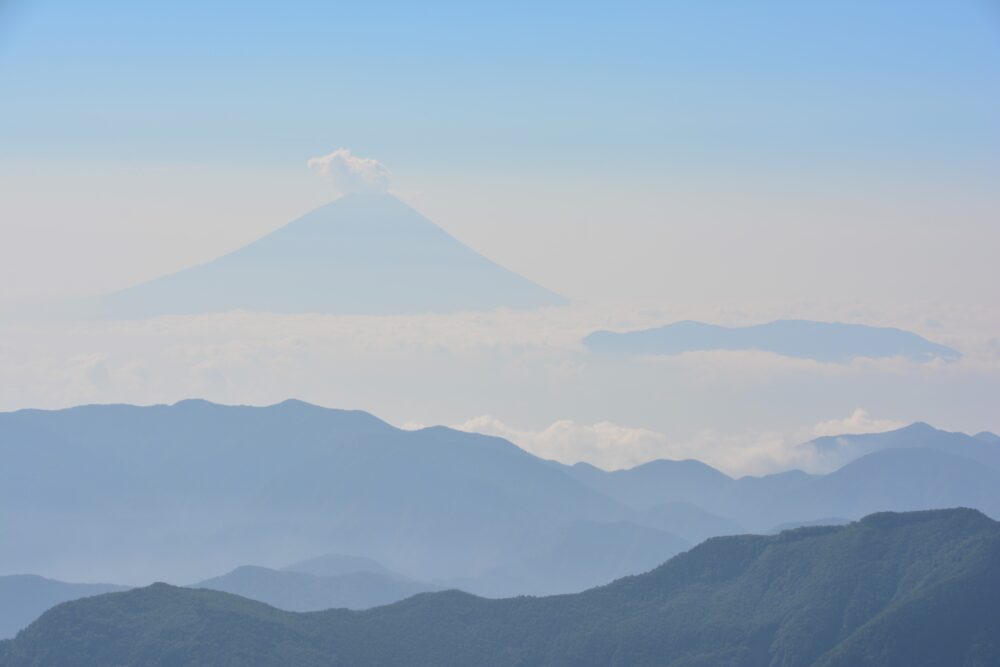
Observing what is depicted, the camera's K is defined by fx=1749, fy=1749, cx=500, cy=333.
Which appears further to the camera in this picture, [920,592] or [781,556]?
[781,556]

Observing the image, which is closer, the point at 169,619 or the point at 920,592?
the point at 920,592

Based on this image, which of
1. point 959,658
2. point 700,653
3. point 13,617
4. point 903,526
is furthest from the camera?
point 13,617

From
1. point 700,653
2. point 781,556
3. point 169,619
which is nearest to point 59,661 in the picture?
point 169,619

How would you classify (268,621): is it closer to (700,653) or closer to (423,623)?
(423,623)

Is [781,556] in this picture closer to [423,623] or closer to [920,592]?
[920,592]

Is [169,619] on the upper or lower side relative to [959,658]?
upper

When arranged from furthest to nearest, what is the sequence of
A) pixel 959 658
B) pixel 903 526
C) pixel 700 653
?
pixel 903 526
pixel 700 653
pixel 959 658
